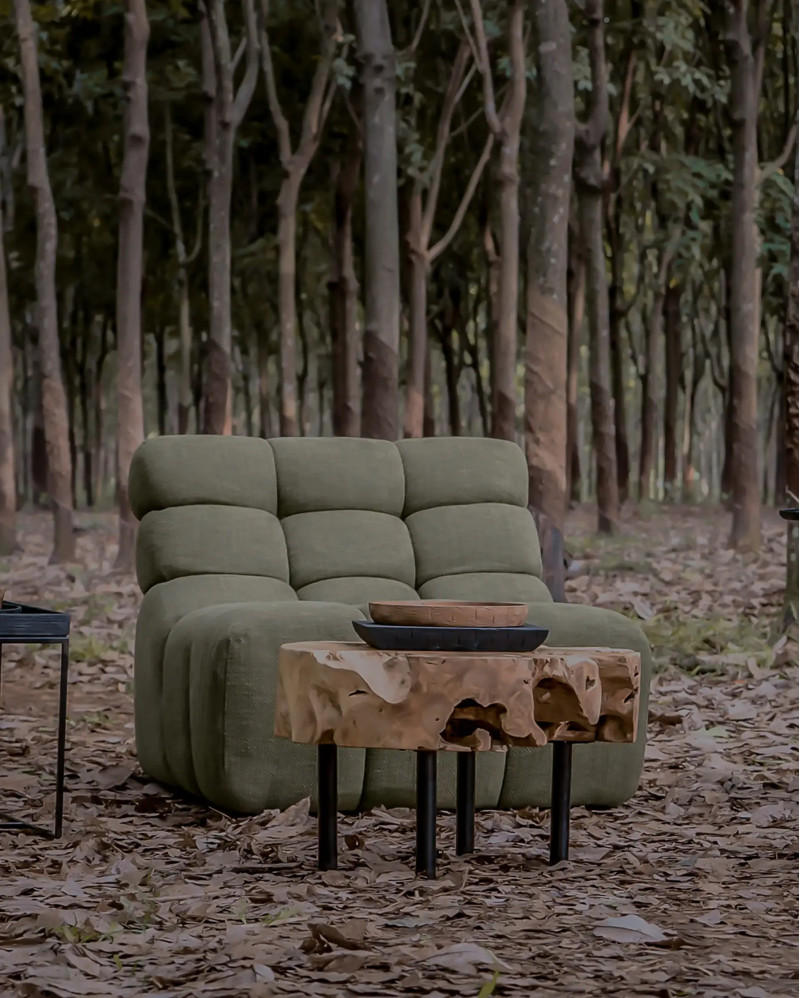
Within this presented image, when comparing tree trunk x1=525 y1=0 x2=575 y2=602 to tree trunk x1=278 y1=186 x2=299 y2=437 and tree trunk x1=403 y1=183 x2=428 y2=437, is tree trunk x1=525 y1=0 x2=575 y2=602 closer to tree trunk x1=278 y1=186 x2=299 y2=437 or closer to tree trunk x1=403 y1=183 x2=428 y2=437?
tree trunk x1=278 y1=186 x2=299 y2=437

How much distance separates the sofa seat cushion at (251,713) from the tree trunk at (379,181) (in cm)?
750

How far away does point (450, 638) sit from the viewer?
4.10 meters

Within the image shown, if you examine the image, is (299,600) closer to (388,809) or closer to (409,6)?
(388,809)

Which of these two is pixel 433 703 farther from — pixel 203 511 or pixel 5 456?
pixel 5 456

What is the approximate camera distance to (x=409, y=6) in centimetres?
1664

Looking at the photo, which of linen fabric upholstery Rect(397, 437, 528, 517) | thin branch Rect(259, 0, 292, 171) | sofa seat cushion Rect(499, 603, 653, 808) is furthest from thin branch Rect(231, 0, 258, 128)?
sofa seat cushion Rect(499, 603, 653, 808)

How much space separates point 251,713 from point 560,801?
42.7 inches

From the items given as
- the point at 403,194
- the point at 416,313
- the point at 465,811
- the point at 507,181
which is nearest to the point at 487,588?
the point at 465,811

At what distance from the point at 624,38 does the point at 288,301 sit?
4.46 m

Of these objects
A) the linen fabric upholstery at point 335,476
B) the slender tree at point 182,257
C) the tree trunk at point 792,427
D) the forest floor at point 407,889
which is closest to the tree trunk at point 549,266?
the tree trunk at point 792,427

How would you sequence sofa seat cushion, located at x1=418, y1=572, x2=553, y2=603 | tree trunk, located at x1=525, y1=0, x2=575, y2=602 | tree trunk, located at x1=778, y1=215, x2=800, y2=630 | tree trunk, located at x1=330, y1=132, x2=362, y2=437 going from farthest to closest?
tree trunk, located at x1=330, y1=132, x2=362, y2=437 → tree trunk, located at x1=525, y1=0, x2=575, y2=602 → tree trunk, located at x1=778, y1=215, x2=800, y2=630 → sofa seat cushion, located at x1=418, y1=572, x2=553, y2=603

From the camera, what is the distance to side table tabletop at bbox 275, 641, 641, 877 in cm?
405

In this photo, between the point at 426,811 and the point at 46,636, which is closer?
the point at 426,811

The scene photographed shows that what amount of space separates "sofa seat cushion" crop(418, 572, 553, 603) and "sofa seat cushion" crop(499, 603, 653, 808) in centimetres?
47
